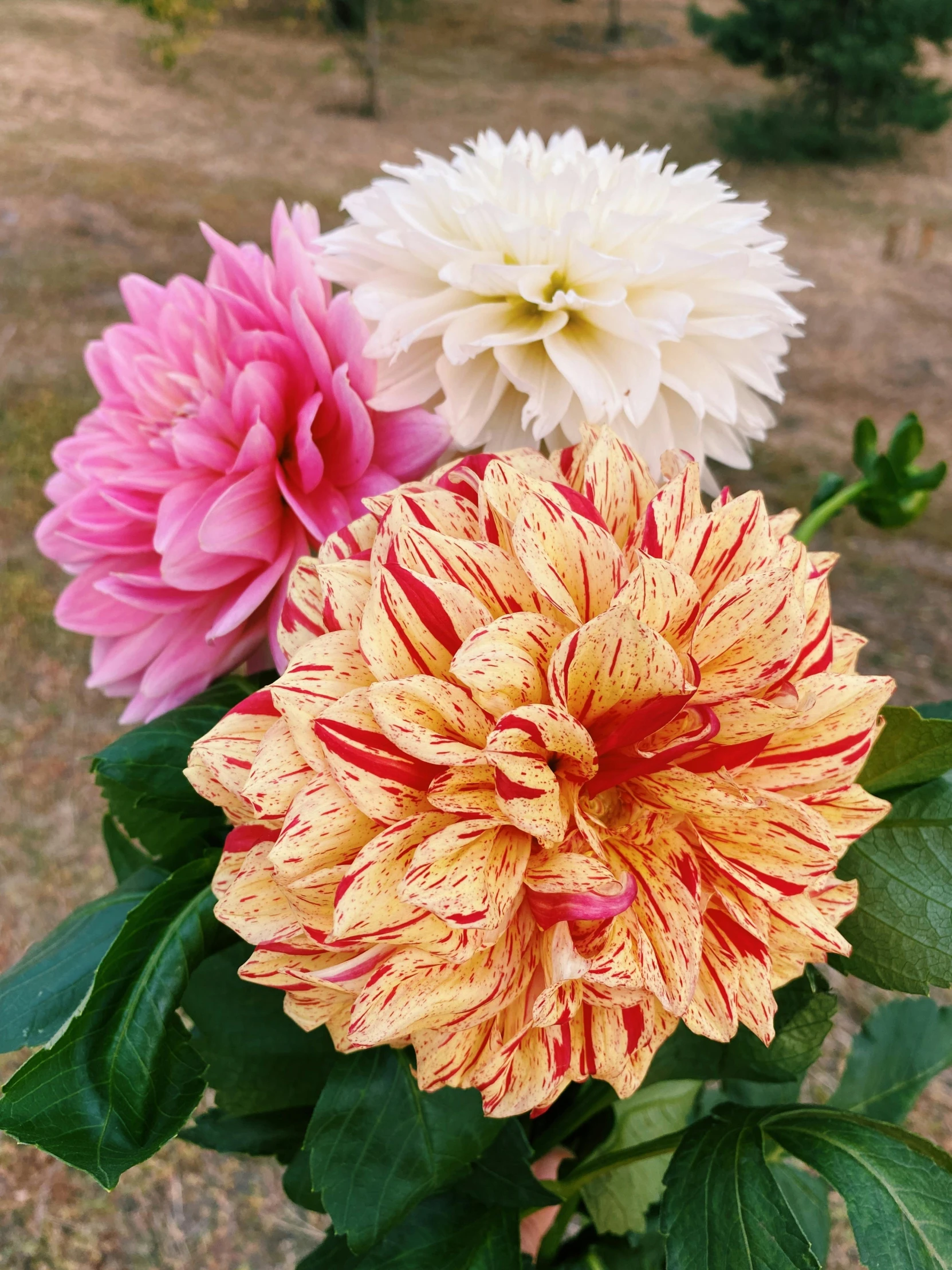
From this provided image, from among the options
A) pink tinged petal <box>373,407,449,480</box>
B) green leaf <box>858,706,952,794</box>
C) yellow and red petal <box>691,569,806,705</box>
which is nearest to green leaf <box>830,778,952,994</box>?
green leaf <box>858,706,952,794</box>

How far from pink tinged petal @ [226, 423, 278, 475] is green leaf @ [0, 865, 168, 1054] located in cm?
19

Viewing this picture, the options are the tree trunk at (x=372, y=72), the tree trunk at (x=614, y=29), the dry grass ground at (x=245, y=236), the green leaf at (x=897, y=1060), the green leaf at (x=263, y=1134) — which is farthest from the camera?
the tree trunk at (x=614, y=29)

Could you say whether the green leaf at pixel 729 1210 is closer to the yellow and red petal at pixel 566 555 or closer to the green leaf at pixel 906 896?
the green leaf at pixel 906 896

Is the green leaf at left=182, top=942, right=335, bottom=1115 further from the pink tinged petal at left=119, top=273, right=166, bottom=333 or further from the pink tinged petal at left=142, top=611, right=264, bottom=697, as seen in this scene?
the pink tinged petal at left=119, top=273, right=166, bottom=333

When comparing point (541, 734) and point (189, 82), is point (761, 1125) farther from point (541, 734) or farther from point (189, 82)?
point (189, 82)

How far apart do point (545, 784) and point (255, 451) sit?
19cm

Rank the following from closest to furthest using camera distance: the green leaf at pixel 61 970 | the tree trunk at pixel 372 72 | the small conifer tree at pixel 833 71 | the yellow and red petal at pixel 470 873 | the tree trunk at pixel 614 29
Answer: the yellow and red petal at pixel 470 873 → the green leaf at pixel 61 970 → the small conifer tree at pixel 833 71 → the tree trunk at pixel 372 72 → the tree trunk at pixel 614 29

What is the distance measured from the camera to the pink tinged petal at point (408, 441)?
40cm

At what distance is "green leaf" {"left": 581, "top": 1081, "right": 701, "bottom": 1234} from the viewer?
54cm

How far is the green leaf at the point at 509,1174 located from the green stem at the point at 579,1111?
0.05 metres

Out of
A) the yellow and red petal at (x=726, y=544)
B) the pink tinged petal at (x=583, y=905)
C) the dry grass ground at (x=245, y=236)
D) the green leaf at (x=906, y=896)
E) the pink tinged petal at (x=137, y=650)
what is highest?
the yellow and red petal at (x=726, y=544)

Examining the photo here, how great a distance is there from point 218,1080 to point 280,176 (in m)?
4.57

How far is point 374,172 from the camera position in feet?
15.1

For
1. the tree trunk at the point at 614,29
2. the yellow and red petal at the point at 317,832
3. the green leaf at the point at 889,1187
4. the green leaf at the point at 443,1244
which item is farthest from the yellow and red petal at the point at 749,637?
the tree trunk at the point at 614,29
